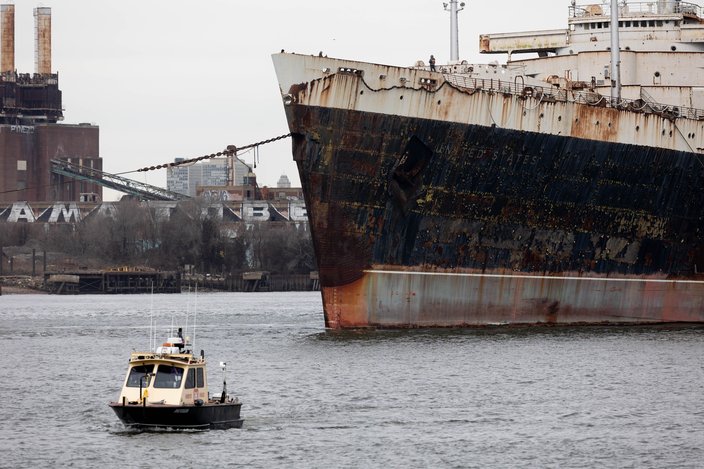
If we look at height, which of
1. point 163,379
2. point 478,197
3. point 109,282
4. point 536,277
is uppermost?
point 478,197

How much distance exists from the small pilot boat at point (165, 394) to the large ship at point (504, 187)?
16996mm

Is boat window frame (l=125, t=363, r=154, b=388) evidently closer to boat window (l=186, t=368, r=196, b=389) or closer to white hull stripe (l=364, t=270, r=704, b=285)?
boat window (l=186, t=368, r=196, b=389)

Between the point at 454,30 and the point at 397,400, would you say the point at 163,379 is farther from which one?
the point at 454,30

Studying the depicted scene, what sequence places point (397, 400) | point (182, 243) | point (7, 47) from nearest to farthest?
point (397, 400) < point (182, 243) < point (7, 47)

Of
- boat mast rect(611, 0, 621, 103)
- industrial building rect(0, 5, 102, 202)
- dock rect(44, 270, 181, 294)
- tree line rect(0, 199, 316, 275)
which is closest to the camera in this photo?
boat mast rect(611, 0, 621, 103)

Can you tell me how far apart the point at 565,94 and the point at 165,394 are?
24.3m

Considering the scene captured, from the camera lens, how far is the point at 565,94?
51.7m

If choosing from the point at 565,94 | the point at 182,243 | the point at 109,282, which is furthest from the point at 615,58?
the point at 182,243

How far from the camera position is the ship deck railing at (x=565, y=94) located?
5056 centimetres

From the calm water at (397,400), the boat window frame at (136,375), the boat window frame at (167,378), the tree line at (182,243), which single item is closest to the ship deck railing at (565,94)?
the calm water at (397,400)

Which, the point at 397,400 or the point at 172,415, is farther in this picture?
the point at 397,400

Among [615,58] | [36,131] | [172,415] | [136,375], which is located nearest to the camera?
[172,415]

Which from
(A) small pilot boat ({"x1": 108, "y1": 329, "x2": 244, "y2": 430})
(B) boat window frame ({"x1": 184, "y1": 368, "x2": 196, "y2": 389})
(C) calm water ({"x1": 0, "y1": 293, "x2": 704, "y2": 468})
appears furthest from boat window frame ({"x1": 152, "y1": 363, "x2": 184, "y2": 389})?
(C) calm water ({"x1": 0, "y1": 293, "x2": 704, "y2": 468})

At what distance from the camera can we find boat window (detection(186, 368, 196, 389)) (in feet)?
102
